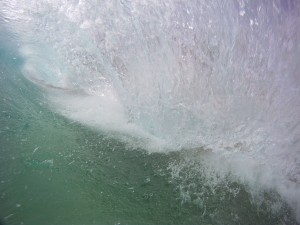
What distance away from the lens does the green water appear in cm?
227

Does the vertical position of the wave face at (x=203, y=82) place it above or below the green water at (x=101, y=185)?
above

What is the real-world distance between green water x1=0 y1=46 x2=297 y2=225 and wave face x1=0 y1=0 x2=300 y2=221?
0.26 metres

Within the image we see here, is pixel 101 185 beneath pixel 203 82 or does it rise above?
beneath

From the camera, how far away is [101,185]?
8.18 ft

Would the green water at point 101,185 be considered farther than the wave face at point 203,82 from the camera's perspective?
No

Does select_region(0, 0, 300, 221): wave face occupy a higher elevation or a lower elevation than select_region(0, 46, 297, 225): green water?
higher

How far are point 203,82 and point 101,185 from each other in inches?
61.9

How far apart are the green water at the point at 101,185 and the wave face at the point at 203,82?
258mm

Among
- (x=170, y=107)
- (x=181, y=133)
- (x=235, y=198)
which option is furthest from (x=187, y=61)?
(x=235, y=198)

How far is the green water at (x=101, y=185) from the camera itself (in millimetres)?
2268

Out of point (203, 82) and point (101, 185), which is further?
point (203, 82)

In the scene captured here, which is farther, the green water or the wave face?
the wave face

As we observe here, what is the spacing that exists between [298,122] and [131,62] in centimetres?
203

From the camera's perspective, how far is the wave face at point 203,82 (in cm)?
279
